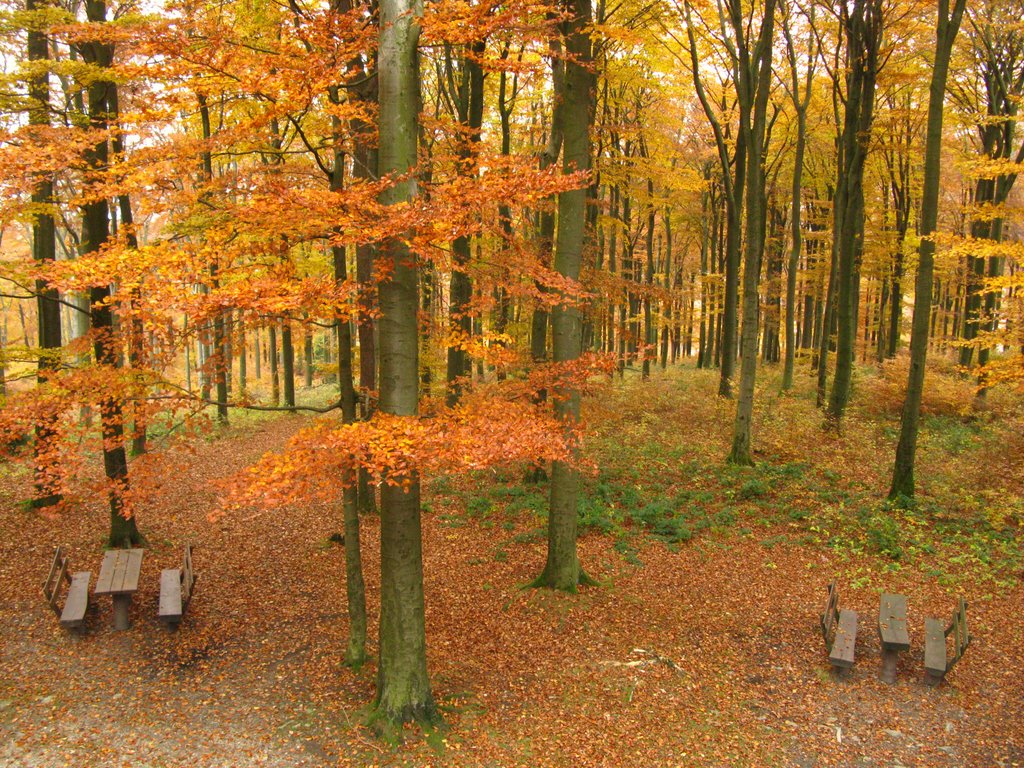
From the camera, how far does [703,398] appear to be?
64.7 ft

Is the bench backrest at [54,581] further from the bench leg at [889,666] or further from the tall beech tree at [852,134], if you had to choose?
the tall beech tree at [852,134]

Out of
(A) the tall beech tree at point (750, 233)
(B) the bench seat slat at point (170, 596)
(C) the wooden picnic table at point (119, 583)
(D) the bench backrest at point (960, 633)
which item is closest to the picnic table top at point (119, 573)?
(C) the wooden picnic table at point (119, 583)

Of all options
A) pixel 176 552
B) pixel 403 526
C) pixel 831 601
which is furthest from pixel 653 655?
pixel 176 552

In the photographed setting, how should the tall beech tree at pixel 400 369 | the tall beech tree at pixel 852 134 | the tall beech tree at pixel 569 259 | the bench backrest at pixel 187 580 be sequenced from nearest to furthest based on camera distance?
the tall beech tree at pixel 400 369
the tall beech tree at pixel 569 259
the bench backrest at pixel 187 580
the tall beech tree at pixel 852 134

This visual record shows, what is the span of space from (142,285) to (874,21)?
622 inches

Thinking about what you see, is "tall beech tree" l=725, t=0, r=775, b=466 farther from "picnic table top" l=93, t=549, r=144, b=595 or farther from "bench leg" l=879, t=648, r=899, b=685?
"picnic table top" l=93, t=549, r=144, b=595

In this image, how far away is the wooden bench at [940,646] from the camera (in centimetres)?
667

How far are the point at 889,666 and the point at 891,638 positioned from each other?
15.6 inches

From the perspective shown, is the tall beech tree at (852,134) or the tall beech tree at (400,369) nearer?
the tall beech tree at (400,369)

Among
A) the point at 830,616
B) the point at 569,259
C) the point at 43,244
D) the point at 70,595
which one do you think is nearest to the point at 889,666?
the point at 830,616

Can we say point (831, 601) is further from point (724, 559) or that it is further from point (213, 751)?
point (213, 751)

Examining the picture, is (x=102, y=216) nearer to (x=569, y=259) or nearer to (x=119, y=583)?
(x=119, y=583)

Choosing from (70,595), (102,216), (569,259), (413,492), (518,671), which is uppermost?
(102,216)

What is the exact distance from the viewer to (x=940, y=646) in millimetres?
6902
